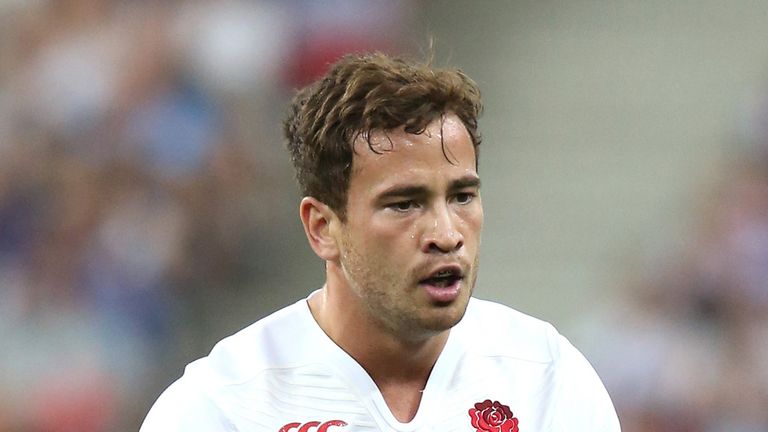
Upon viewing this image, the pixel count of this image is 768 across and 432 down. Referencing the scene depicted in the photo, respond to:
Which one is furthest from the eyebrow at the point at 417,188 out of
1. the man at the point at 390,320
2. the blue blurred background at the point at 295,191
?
the blue blurred background at the point at 295,191

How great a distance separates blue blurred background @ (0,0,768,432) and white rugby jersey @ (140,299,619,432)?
3076 mm

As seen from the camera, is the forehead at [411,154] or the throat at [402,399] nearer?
the forehead at [411,154]

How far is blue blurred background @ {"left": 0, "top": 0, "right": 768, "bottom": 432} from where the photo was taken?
652 centimetres

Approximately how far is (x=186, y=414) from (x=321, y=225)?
57 cm

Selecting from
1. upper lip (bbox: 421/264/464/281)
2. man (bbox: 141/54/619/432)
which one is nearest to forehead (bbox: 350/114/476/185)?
man (bbox: 141/54/619/432)

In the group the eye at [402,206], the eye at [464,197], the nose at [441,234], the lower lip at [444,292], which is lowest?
the lower lip at [444,292]

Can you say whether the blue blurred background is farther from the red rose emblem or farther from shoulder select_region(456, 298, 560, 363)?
the red rose emblem

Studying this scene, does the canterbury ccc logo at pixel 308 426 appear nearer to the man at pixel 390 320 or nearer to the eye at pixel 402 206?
the man at pixel 390 320

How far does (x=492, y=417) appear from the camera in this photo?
3.20 m

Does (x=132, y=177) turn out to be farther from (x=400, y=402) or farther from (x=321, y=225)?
(x=400, y=402)

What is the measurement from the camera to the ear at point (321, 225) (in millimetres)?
3266

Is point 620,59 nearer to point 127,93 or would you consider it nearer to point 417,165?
point 127,93

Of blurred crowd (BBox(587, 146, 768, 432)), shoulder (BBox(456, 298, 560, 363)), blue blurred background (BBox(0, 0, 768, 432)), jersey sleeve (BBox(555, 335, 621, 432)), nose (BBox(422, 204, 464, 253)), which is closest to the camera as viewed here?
nose (BBox(422, 204, 464, 253))

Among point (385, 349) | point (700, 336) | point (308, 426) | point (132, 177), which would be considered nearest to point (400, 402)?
point (385, 349)
